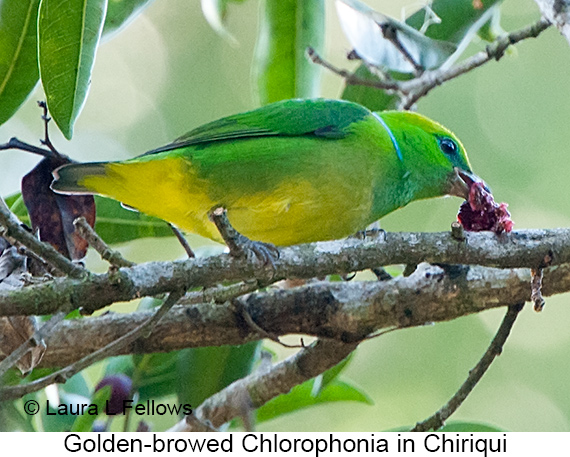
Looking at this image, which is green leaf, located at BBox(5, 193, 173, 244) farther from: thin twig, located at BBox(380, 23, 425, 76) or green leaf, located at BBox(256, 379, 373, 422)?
thin twig, located at BBox(380, 23, 425, 76)

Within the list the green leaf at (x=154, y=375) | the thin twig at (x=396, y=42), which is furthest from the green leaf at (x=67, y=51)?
the thin twig at (x=396, y=42)

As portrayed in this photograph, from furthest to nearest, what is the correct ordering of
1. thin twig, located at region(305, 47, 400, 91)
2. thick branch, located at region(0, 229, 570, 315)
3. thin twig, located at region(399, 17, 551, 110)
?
thin twig, located at region(305, 47, 400, 91) → thin twig, located at region(399, 17, 551, 110) → thick branch, located at region(0, 229, 570, 315)

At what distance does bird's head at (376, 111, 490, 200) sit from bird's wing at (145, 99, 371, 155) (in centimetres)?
18

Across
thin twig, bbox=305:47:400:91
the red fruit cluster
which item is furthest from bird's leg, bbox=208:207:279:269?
thin twig, bbox=305:47:400:91

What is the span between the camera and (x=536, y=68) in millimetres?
5668

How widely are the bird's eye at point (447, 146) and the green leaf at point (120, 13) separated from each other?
1280 millimetres

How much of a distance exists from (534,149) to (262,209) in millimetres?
3595

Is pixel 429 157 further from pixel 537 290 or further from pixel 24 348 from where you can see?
pixel 24 348

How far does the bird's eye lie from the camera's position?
2.99 m

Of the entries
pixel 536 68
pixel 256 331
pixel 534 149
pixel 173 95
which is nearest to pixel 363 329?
pixel 256 331

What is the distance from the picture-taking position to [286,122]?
277 centimetres

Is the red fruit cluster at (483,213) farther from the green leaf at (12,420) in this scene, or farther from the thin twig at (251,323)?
the green leaf at (12,420)

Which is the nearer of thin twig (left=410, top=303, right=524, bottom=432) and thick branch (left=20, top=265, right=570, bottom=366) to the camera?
thin twig (left=410, top=303, right=524, bottom=432)
